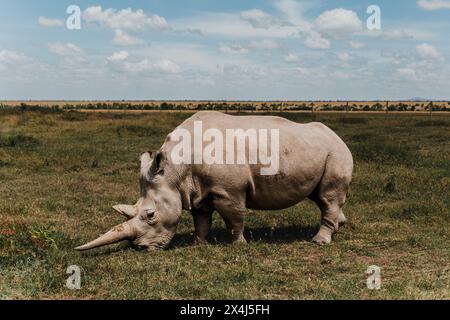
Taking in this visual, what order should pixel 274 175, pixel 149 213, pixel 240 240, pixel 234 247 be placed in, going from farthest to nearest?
pixel 240 240, pixel 274 175, pixel 234 247, pixel 149 213

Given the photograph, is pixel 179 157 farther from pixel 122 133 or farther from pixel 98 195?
pixel 122 133

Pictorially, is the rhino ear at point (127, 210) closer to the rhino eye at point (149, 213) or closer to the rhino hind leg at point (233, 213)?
the rhino eye at point (149, 213)

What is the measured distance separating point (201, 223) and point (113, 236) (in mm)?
1732

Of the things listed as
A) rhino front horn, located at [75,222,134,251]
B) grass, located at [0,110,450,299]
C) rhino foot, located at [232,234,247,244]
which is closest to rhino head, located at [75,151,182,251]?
rhino front horn, located at [75,222,134,251]

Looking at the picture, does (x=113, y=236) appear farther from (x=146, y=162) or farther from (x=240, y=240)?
(x=240, y=240)

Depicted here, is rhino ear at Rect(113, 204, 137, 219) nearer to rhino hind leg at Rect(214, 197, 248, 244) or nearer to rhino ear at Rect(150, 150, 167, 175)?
rhino ear at Rect(150, 150, 167, 175)

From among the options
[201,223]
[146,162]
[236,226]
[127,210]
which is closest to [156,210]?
[127,210]

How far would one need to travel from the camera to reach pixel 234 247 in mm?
9008

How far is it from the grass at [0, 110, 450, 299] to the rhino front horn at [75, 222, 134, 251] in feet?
0.82

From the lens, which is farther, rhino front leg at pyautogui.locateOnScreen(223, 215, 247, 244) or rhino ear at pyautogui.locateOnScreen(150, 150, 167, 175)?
rhino front leg at pyautogui.locateOnScreen(223, 215, 247, 244)

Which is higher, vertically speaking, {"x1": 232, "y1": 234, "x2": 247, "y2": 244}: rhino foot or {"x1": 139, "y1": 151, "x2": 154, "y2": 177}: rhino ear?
{"x1": 139, "y1": 151, "x2": 154, "y2": 177}: rhino ear

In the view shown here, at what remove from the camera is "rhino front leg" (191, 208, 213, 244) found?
30.8 ft

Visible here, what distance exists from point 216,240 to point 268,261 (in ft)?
5.08

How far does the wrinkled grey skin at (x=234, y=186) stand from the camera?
28.7ft
